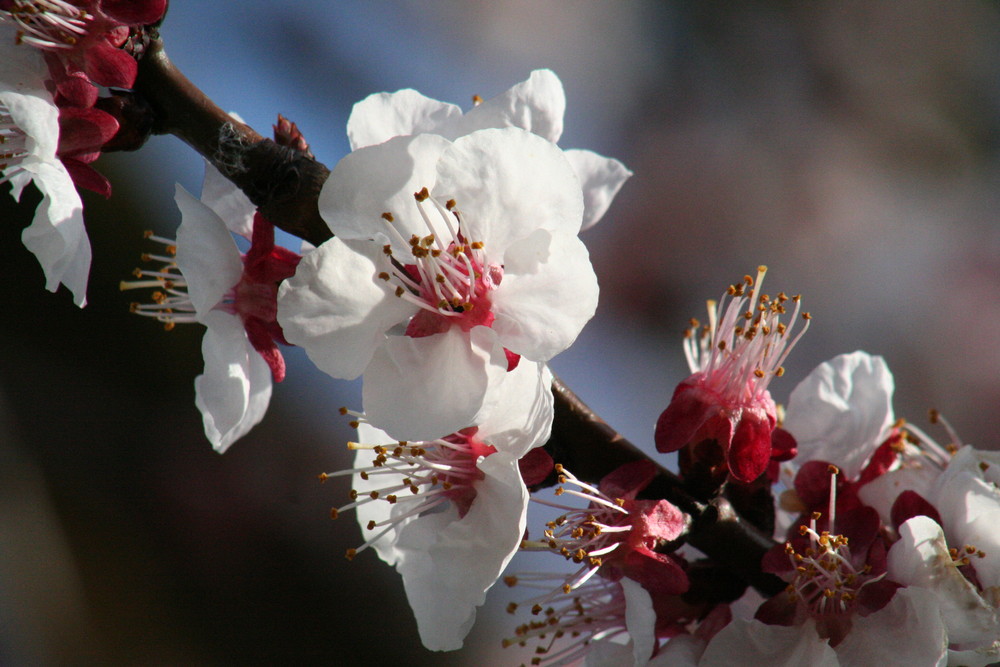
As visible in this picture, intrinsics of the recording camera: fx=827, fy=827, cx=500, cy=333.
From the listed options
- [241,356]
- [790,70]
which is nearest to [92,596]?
[241,356]

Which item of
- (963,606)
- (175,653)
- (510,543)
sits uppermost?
(963,606)

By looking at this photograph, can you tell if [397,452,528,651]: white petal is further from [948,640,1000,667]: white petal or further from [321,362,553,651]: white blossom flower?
[948,640,1000,667]: white petal

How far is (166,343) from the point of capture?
7.18ft

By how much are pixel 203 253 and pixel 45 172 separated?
111 mm

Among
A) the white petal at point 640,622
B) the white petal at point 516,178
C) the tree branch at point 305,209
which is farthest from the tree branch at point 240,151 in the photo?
the white petal at point 640,622

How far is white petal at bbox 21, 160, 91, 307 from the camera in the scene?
1.78 ft

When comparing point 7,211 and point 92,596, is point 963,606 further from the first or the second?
point 7,211

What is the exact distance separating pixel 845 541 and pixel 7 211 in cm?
211

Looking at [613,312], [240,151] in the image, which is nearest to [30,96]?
[240,151]

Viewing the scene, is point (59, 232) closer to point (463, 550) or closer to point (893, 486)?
point (463, 550)

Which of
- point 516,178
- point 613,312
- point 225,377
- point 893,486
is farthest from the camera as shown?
point 613,312


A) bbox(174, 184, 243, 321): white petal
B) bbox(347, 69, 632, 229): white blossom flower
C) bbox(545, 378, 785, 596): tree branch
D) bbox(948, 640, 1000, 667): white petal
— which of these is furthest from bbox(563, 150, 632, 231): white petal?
bbox(948, 640, 1000, 667): white petal

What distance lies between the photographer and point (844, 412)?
0.79 meters

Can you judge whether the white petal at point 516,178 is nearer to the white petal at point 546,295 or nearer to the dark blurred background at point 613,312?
the white petal at point 546,295
